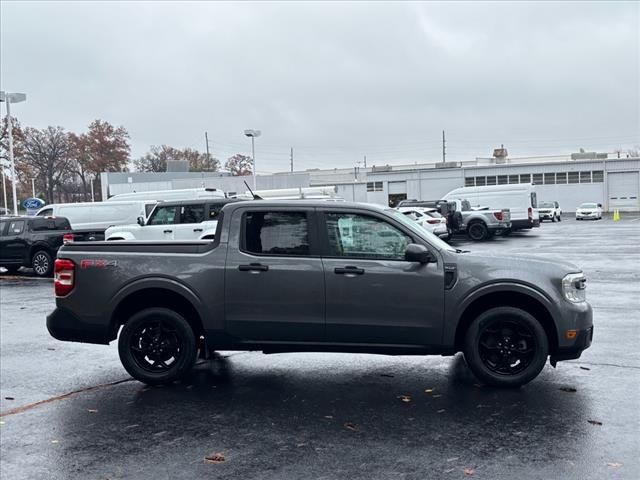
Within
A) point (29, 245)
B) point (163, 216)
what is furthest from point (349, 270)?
point (29, 245)

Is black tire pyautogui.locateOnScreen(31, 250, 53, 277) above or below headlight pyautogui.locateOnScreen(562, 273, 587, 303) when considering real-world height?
below

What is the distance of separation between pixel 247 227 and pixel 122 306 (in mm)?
1559

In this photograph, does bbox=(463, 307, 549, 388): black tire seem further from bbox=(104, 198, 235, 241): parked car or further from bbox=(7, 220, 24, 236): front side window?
bbox=(7, 220, 24, 236): front side window

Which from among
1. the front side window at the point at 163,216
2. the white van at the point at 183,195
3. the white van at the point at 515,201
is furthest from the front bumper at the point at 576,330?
the white van at the point at 515,201

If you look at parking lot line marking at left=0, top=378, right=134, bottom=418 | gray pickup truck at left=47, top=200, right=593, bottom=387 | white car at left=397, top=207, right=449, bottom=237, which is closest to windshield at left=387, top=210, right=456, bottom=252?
gray pickup truck at left=47, top=200, right=593, bottom=387

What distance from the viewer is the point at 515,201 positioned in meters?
32.7

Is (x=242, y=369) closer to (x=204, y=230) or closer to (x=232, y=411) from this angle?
(x=232, y=411)

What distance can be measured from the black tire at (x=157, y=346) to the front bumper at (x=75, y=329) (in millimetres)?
209

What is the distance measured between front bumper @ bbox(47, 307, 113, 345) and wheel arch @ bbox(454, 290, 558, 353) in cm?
359

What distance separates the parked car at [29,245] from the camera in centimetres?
1897

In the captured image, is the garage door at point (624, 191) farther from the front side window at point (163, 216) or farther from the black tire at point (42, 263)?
the black tire at point (42, 263)

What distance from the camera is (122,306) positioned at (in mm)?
6863

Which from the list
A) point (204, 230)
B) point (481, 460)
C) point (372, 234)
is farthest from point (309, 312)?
point (204, 230)

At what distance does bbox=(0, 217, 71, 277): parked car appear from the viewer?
18969mm
